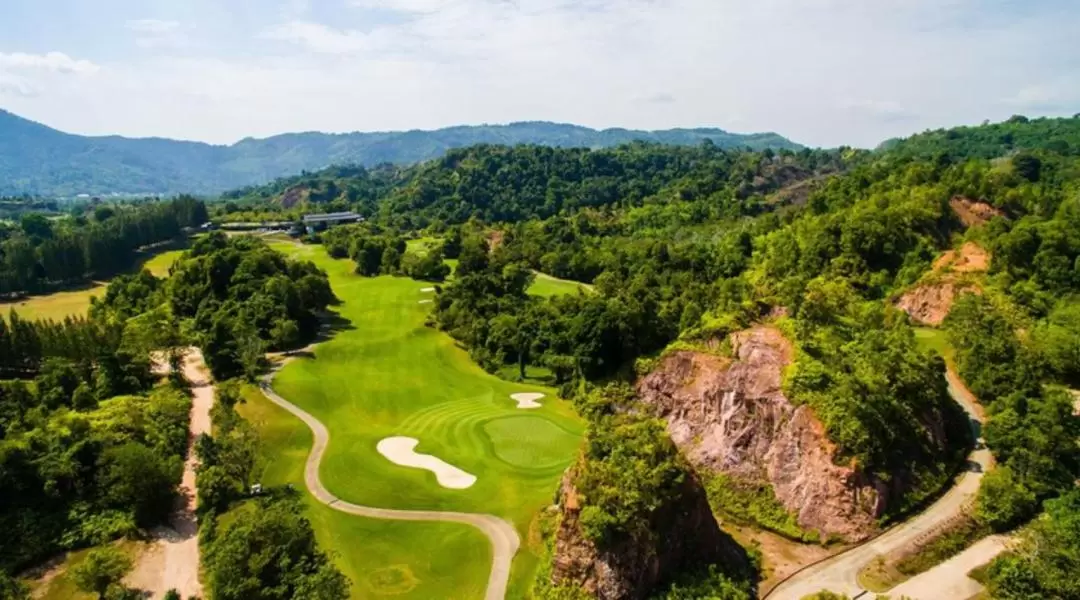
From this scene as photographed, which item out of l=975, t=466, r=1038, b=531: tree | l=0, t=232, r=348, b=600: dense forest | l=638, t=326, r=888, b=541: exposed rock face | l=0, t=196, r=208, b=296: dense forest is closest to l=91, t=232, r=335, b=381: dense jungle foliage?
l=0, t=232, r=348, b=600: dense forest

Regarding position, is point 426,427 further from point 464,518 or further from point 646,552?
point 646,552

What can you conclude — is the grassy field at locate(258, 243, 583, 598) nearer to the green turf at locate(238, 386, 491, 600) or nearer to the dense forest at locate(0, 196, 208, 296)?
the green turf at locate(238, 386, 491, 600)

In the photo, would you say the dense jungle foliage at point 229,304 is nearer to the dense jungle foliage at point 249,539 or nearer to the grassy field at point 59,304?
the grassy field at point 59,304

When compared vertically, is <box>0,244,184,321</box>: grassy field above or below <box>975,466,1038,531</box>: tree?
below

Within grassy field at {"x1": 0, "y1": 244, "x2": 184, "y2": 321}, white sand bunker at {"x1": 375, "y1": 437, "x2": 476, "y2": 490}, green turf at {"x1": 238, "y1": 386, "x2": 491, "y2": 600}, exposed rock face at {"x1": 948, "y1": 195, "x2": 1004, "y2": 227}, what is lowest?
green turf at {"x1": 238, "y1": 386, "x2": 491, "y2": 600}

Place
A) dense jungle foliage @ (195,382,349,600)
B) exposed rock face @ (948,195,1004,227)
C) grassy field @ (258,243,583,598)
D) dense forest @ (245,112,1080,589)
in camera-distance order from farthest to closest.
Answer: exposed rock face @ (948,195,1004,227) < grassy field @ (258,243,583,598) < dense forest @ (245,112,1080,589) < dense jungle foliage @ (195,382,349,600)

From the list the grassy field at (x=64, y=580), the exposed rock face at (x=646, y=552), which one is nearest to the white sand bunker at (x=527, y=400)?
the exposed rock face at (x=646, y=552)
